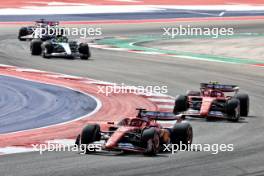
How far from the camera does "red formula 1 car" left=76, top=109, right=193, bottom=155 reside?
704 inches

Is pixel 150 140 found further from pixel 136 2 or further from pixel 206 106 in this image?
pixel 136 2

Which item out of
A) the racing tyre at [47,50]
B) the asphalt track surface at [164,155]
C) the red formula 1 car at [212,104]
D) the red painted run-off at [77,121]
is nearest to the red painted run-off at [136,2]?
the asphalt track surface at [164,155]

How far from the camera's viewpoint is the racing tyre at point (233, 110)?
74.2 feet

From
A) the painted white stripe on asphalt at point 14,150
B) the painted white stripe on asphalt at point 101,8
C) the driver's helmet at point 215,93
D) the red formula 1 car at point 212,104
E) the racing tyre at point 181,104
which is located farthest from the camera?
the painted white stripe on asphalt at point 101,8

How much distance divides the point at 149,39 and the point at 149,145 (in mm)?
33193

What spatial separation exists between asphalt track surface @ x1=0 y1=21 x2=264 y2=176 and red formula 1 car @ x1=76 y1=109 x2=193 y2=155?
21 cm

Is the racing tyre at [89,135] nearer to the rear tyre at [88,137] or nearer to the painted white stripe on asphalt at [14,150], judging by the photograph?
the rear tyre at [88,137]

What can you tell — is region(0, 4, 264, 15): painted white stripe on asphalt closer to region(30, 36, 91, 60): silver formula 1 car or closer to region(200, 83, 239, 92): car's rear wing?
region(30, 36, 91, 60): silver formula 1 car

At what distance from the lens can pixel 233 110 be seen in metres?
22.6

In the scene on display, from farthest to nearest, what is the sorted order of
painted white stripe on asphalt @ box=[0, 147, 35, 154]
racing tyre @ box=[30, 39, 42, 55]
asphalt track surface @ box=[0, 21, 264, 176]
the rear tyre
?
racing tyre @ box=[30, 39, 42, 55] → painted white stripe on asphalt @ box=[0, 147, 35, 154] → the rear tyre → asphalt track surface @ box=[0, 21, 264, 176]

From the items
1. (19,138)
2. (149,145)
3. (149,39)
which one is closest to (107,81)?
(19,138)

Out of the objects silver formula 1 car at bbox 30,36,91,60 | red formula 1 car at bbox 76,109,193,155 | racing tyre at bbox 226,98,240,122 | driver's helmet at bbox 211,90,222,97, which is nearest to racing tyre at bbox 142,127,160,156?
red formula 1 car at bbox 76,109,193,155

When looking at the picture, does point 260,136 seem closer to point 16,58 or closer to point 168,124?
point 168,124

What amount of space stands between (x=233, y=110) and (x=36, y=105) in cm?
607
